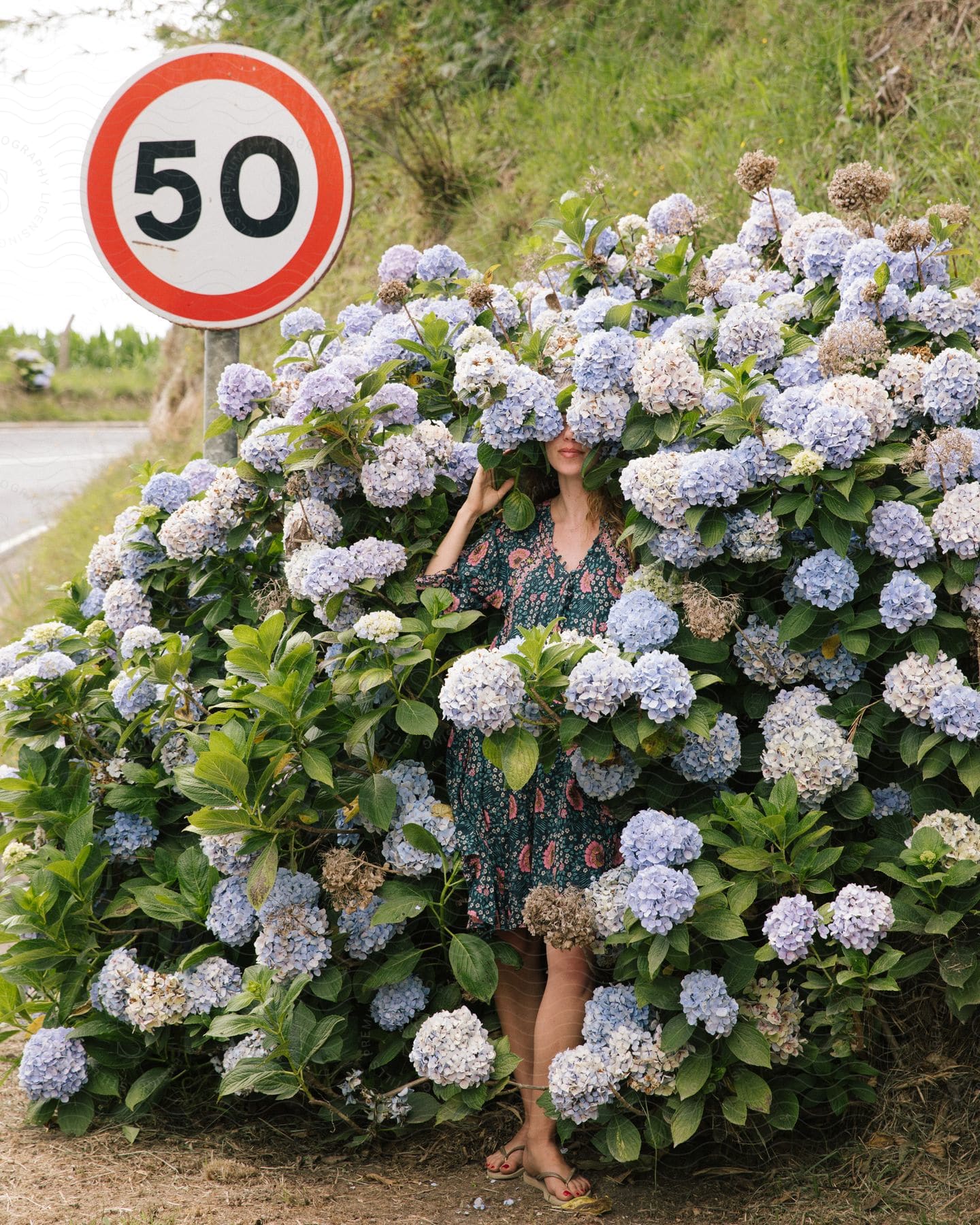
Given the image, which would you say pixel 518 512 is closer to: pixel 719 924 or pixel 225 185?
pixel 719 924

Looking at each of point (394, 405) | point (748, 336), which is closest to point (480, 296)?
point (394, 405)

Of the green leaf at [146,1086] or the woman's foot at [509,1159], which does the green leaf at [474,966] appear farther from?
the green leaf at [146,1086]

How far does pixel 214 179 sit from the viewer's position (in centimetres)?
341

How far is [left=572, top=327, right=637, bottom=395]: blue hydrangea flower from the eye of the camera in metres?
2.83

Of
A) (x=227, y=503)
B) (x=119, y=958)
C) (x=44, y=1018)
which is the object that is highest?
(x=227, y=503)

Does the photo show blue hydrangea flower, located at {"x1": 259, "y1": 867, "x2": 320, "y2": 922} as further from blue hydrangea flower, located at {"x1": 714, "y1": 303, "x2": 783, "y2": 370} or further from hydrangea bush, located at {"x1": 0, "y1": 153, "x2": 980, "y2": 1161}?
blue hydrangea flower, located at {"x1": 714, "y1": 303, "x2": 783, "y2": 370}

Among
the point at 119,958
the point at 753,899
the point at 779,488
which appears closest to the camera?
the point at 753,899

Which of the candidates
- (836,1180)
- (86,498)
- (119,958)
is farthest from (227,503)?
(86,498)

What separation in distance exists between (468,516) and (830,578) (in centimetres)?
95

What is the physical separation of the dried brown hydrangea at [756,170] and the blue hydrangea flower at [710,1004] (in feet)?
6.91

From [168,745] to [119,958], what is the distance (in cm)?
54

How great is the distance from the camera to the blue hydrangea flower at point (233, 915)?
9.42ft

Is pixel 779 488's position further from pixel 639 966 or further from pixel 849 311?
pixel 639 966

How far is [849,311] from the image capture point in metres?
2.98
